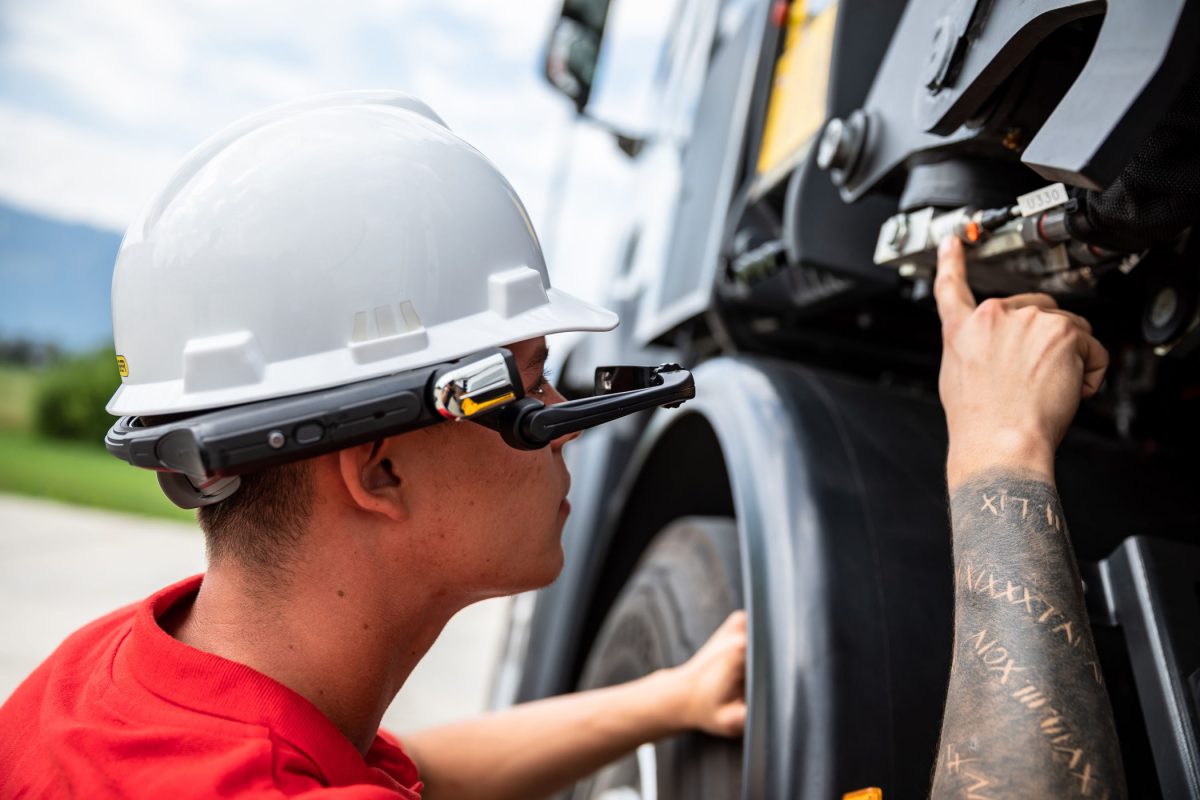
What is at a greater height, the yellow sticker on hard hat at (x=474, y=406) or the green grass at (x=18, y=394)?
the yellow sticker on hard hat at (x=474, y=406)

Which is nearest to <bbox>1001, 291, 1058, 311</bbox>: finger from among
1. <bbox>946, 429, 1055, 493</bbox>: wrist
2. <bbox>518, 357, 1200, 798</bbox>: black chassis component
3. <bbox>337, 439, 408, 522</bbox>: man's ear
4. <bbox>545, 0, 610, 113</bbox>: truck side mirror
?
<bbox>946, 429, 1055, 493</bbox>: wrist

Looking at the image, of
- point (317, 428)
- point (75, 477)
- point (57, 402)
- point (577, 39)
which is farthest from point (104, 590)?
point (57, 402)

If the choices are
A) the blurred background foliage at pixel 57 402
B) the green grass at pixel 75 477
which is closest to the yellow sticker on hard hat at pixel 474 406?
the green grass at pixel 75 477

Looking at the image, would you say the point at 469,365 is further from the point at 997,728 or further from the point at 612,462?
the point at 612,462

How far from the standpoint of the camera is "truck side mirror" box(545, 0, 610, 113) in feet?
9.36

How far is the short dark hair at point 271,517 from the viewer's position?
1.19 meters

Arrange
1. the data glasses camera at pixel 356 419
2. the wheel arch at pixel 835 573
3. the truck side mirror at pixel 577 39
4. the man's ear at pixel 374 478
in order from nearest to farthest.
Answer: the data glasses camera at pixel 356 419 < the man's ear at pixel 374 478 < the wheel arch at pixel 835 573 < the truck side mirror at pixel 577 39

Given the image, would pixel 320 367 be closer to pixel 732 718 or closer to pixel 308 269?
pixel 308 269

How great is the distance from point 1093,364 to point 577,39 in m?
2.09

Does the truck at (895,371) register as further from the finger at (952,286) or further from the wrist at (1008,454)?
the wrist at (1008,454)

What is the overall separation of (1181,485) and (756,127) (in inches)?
45.8

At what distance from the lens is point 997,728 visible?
95cm

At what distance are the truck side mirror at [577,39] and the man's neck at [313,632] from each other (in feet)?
6.73

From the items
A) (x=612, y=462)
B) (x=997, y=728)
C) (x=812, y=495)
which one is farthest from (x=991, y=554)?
(x=612, y=462)
